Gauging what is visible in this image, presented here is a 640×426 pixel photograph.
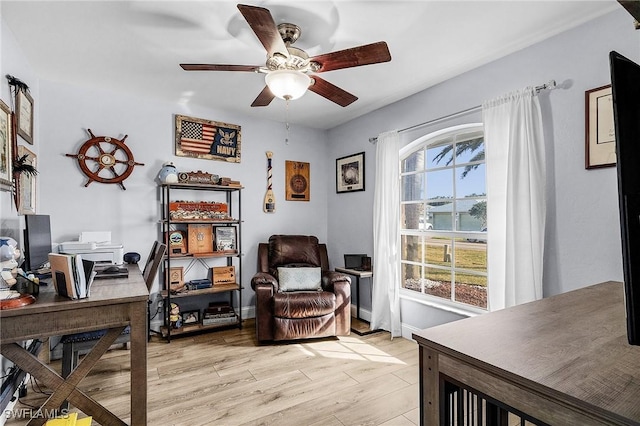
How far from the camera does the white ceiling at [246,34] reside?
1.95 metres

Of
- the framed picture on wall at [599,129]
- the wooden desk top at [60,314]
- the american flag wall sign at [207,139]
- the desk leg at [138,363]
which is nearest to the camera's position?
the wooden desk top at [60,314]

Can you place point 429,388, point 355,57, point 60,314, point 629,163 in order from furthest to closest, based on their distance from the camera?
point 355,57
point 60,314
point 429,388
point 629,163

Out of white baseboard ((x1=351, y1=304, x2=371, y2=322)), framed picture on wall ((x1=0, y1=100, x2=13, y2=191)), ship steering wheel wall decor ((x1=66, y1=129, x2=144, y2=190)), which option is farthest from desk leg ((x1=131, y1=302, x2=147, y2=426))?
white baseboard ((x1=351, y1=304, x2=371, y2=322))

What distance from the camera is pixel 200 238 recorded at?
11.7 ft

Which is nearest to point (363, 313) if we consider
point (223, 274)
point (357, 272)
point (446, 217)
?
point (357, 272)

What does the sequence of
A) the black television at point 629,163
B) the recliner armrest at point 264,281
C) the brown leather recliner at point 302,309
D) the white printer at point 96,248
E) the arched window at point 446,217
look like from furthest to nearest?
the recliner armrest at point 264,281, the brown leather recliner at point 302,309, the arched window at point 446,217, the white printer at point 96,248, the black television at point 629,163

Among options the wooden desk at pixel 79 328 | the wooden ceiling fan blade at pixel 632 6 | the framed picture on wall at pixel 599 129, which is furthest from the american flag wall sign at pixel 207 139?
the wooden ceiling fan blade at pixel 632 6

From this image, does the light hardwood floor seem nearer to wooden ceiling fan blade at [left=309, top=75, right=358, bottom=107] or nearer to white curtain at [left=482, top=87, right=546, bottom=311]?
white curtain at [left=482, top=87, right=546, bottom=311]

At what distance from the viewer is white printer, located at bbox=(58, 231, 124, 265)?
2676mm

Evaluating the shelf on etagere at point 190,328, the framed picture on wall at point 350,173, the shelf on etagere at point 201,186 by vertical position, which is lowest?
the shelf on etagere at point 190,328

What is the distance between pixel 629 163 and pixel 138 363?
1.99m

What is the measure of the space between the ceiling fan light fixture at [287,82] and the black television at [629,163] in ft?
5.57

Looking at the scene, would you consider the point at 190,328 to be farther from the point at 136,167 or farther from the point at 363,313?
the point at 363,313

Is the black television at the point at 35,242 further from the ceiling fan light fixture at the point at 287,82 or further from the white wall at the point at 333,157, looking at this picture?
the ceiling fan light fixture at the point at 287,82
